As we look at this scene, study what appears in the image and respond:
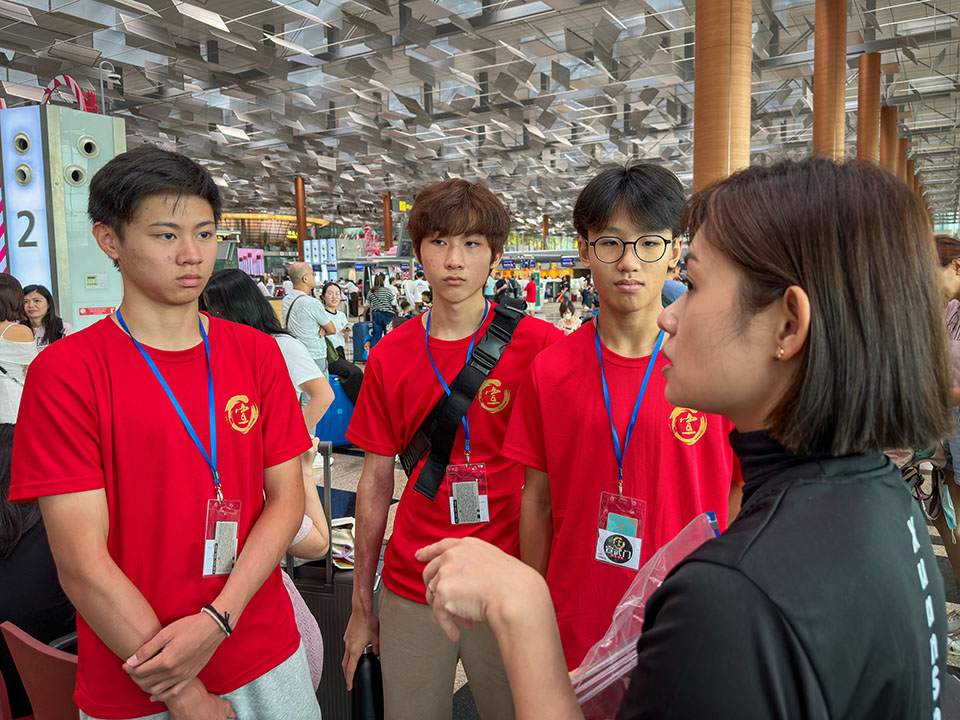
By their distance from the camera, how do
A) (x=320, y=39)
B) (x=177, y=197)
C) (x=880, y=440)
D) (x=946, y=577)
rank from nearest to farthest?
(x=880, y=440) → (x=177, y=197) → (x=946, y=577) → (x=320, y=39)

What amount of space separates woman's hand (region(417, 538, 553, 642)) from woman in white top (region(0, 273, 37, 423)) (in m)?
3.18

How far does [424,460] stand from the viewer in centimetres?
178

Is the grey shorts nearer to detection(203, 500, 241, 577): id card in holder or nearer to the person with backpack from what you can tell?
detection(203, 500, 241, 577): id card in holder

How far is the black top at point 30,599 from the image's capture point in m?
1.75

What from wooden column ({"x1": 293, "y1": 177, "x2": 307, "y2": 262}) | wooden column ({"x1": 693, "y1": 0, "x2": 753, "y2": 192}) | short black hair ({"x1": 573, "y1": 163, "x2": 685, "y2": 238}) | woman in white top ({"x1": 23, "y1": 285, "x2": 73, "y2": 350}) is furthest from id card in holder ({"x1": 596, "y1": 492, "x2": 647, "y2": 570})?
wooden column ({"x1": 293, "y1": 177, "x2": 307, "y2": 262})

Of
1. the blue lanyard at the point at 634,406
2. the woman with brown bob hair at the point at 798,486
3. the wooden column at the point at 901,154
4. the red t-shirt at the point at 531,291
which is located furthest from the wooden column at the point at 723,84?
the wooden column at the point at 901,154

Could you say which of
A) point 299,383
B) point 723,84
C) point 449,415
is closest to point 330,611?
point 449,415

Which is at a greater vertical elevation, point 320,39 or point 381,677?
point 320,39

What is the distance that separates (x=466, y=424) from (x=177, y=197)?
0.87 meters

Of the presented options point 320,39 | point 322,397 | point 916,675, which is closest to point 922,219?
point 916,675

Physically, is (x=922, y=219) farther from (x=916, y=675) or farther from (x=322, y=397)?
(x=322, y=397)

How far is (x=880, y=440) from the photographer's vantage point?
658 mm


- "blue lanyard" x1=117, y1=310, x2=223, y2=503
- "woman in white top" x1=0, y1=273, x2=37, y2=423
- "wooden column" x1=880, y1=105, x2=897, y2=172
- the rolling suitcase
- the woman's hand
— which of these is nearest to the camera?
the woman's hand

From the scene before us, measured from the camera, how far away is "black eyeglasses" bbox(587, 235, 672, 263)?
1.52 m
